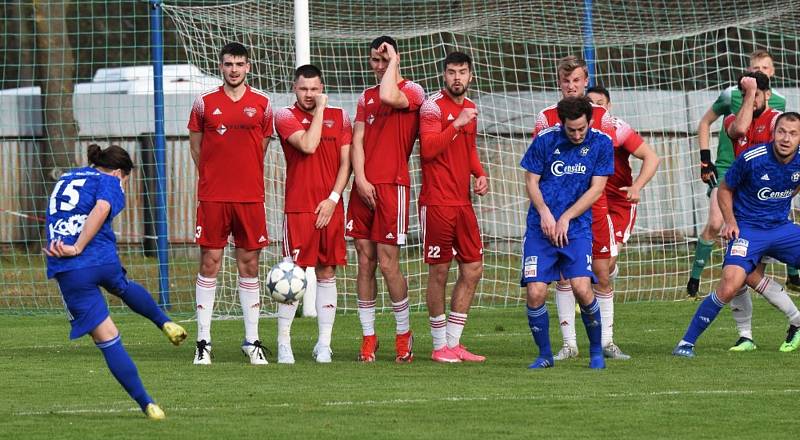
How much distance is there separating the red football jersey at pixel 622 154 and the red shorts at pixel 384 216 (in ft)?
5.84

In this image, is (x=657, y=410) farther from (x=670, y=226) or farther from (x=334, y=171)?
(x=670, y=226)

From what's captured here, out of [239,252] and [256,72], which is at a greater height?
[256,72]

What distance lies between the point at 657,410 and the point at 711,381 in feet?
4.55

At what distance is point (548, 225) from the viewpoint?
9.66 metres

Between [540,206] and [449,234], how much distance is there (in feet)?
3.36

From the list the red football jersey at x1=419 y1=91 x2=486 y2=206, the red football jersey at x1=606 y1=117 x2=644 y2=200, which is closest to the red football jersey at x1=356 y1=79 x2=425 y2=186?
the red football jersey at x1=419 y1=91 x2=486 y2=206

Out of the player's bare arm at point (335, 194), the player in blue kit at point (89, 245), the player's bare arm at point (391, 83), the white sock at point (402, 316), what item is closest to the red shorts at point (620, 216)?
the white sock at point (402, 316)

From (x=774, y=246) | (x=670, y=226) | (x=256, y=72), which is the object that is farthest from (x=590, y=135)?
(x=670, y=226)

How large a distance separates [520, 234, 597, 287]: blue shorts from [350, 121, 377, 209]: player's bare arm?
141cm

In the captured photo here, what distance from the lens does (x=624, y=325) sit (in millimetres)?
13500

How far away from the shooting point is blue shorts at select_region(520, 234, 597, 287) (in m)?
9.73

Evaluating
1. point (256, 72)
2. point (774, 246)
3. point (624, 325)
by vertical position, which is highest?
point (256, 72)

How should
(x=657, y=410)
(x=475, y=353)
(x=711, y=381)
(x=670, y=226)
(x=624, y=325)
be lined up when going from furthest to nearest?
(x=670, y=226) → (x=624, y=325) → (x=475, y=353) → (x=711, y=381) → (x=657, y=410)

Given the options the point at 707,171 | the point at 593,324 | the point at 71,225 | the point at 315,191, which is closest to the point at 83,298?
the point at 71,225
